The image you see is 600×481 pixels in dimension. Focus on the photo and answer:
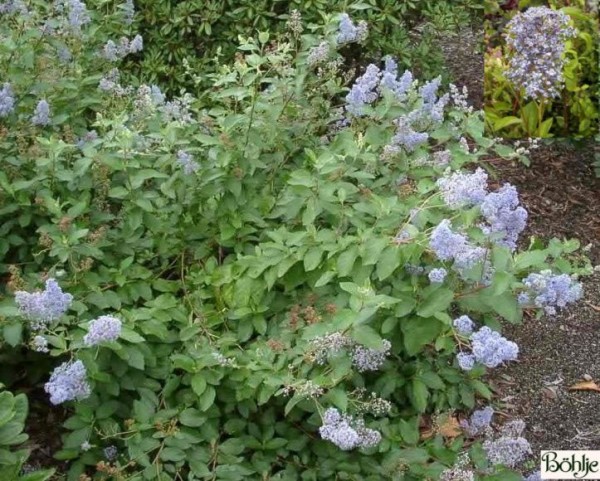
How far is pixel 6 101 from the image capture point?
3111 mm

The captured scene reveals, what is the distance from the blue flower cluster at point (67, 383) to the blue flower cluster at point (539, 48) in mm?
3433

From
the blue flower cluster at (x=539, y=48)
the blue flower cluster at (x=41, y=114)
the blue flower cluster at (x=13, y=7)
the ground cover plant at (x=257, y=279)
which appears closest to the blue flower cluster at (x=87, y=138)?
the ground cover plant at (x=257, y=279)

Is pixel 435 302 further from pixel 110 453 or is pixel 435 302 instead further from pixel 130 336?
pixel 110 453

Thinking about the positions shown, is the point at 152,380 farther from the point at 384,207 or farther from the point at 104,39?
the point at 104,39

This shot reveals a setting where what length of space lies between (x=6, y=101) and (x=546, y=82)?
123 inches

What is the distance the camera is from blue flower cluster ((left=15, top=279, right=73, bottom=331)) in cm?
243

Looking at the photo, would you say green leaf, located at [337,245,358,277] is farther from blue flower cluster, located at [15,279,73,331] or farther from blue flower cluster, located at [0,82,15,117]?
blue flower cluster, located at [0,82,15,117]

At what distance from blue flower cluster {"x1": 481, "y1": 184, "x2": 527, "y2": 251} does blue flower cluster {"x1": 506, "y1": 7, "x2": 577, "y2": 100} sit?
2.62m

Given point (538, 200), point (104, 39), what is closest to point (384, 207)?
point (104, 39)

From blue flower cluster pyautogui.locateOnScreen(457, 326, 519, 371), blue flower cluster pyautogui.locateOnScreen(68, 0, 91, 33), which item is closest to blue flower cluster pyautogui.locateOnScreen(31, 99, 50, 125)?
blue flower cluster pyautogui.locateOnScreen(68, 0, 91, 33)

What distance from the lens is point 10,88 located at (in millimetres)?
3191

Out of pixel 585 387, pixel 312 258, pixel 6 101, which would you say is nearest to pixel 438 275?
pixel 312 258

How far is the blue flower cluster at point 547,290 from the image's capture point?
7.96 feet

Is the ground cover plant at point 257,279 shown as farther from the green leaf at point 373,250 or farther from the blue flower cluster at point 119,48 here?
the blue flower cluster at point 119,48
